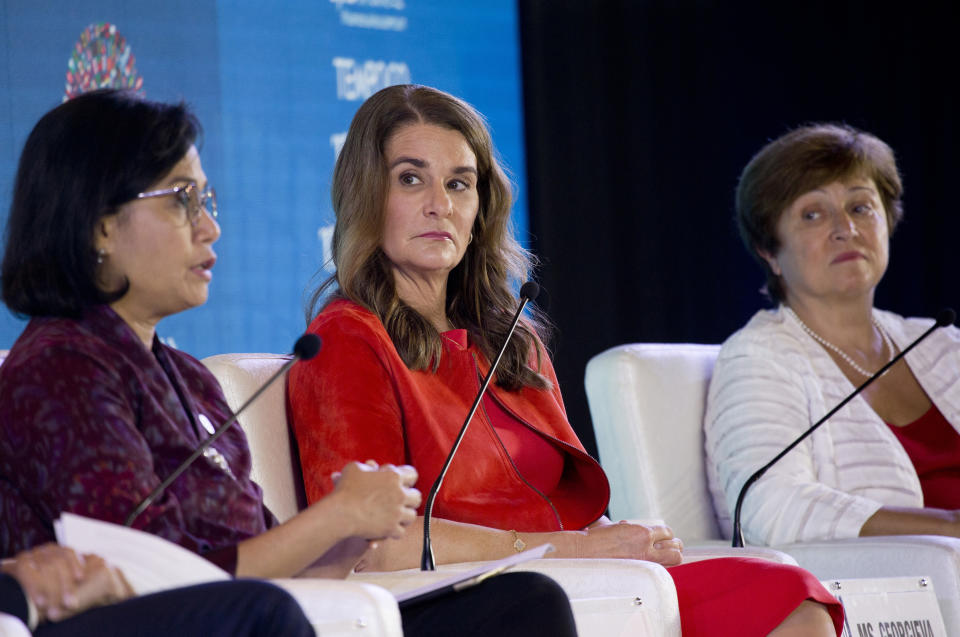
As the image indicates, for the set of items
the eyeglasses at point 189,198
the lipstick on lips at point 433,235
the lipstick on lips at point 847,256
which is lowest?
the lipstick on lips at point 847,256

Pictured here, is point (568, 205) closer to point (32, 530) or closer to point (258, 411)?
Result: point (258, 411)

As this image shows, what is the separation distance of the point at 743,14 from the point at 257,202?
2.27 metres

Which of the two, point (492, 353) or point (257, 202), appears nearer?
point (492, 353)

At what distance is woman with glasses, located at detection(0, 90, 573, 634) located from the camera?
4.56 ft

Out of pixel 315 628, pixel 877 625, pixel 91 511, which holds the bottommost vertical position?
pixel 877 625

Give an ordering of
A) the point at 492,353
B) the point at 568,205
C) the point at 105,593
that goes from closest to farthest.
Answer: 1. the point at 105,593
2. the point at 492,353
3. the point at 568,205

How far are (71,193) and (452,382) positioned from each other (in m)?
0.92

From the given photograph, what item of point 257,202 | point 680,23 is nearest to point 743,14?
point 680,23

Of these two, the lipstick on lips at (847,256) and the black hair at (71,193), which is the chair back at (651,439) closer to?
the lipstick on lips at (847,256)

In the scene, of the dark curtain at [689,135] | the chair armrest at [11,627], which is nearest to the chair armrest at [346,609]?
the chair armrest at [11,627]

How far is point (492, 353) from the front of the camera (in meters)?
2.38

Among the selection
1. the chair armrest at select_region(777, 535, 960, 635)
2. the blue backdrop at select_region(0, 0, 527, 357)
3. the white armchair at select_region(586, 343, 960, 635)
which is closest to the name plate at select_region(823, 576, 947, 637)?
the chair armrest at select_region(777, 535, 960, 635)

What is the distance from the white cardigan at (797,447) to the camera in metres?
2.55

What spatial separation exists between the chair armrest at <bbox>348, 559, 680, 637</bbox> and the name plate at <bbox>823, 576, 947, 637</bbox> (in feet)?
1.42
